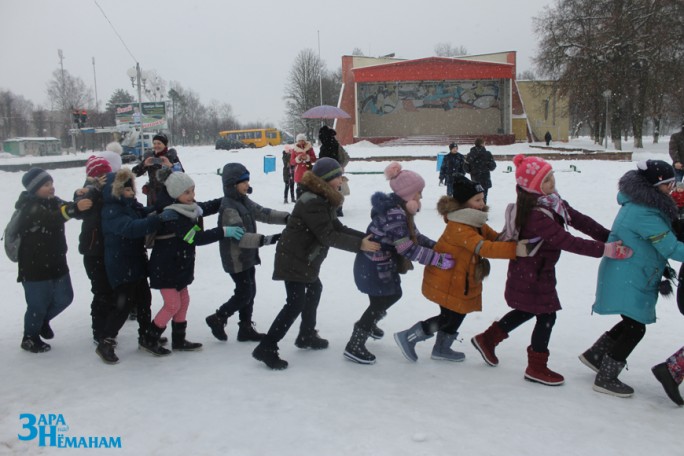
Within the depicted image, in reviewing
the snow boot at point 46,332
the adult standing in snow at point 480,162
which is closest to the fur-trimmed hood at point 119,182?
the snow boot at point 46,332

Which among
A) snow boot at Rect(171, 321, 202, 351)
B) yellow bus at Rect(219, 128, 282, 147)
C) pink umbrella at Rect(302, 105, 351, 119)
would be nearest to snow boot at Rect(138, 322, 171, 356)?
snow boot at Rect(171, 321, 202, 351)

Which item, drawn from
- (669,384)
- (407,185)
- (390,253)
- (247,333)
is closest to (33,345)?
(247,333)

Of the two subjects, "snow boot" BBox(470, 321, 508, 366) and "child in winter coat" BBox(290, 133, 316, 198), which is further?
"child in winter coat" BBox(290, 133, 316, 198)

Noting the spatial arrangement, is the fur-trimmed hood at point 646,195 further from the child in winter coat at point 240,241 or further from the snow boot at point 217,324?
the snow boot at point 217,324

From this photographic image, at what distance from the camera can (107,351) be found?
4441 millimetres

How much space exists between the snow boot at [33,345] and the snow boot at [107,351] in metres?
0.61

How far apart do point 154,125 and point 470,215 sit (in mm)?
53093

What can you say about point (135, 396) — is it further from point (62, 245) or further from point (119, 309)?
point (62, 245)

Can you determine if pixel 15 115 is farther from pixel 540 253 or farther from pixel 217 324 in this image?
pixel 540 253

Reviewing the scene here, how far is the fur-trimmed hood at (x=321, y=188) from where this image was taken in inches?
164

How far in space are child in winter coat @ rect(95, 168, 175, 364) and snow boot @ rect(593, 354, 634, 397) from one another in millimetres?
3373

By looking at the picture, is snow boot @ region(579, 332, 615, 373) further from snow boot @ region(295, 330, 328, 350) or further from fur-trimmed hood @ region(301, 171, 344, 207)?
fur-trimmed hood @ region(301, 171, 344, 207)

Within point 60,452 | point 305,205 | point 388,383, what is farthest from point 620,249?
point 60,452

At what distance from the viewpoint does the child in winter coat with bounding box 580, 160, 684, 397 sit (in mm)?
3660
